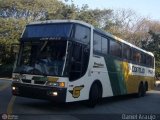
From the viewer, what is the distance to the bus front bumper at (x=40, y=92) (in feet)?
44.3

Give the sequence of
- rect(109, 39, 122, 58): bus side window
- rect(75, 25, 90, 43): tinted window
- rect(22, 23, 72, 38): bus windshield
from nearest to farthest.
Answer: rect(22, 23, 72, 38): bus windshield, rect(75, 25, 90, 43): tinted window, rect(109, 39, 122, 58): bus side window

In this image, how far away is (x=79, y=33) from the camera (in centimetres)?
1482

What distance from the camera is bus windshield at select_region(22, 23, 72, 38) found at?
14.3m

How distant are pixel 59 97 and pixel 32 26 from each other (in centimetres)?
328

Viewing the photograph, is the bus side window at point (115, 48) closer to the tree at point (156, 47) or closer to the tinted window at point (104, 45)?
the tinted window at point (104, 45)

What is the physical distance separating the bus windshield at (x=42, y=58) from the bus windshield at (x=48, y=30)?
0.36 meters

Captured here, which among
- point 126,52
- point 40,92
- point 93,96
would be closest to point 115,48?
point 126,52

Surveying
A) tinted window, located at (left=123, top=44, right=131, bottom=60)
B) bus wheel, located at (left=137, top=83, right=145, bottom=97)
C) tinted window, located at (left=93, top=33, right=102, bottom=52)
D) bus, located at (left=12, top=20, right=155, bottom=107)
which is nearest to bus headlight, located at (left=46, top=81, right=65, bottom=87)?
bus, located at (left=12, top=20, right=155, bottom=107)

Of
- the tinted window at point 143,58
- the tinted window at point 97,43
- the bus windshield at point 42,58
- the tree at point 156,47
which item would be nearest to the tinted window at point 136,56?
the tinted window at point 143,58

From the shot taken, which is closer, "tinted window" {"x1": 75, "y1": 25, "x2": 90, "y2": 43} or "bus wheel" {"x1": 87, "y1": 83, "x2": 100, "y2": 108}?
"tinted window" {"x1": 75, "y1": 25, "x2": 90, "y2": 43}

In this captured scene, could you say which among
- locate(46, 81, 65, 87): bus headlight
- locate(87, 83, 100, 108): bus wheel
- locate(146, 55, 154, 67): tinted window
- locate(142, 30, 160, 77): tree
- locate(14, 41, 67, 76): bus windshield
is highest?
locate(142, 30, 160, 77): tree

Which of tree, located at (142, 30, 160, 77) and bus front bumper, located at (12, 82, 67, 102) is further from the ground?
tree, located at (142, 30, 160, 77)

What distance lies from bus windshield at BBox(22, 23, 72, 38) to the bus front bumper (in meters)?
1.97

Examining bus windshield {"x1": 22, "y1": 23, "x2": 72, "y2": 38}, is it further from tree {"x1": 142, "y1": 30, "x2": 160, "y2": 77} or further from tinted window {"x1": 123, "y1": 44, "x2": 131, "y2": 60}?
tree {"x1": 142, "y1": 30, "x2": 160, "y2": 77}
